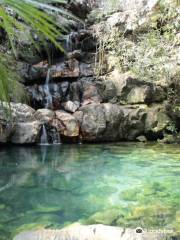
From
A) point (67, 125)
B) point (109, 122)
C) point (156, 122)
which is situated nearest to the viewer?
point (67, 125)

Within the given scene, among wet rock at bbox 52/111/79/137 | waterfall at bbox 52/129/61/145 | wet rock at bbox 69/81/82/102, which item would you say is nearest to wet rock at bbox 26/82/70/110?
wet rock at bbox 69/81/82/102

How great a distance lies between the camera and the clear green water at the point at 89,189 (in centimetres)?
381

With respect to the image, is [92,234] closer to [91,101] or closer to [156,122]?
[156,122]

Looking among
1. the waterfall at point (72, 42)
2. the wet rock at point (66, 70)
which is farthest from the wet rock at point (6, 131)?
the waterfall at point (72, 42)

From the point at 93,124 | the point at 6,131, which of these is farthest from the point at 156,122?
the point at 6,131

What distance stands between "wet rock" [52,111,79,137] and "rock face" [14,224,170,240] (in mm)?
7280

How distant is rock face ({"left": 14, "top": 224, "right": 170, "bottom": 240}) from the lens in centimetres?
305

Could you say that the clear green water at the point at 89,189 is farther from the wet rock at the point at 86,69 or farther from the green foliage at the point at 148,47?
the wet rock at the point at 86,69

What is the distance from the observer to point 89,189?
17.0 ft

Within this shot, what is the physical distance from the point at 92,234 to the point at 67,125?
7.55 m

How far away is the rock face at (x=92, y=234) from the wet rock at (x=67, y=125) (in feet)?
23.9

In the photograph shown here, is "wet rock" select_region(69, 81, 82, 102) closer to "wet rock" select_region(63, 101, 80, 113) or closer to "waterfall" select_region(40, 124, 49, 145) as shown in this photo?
"wet rock" select_region(63, 101, 80, 113)

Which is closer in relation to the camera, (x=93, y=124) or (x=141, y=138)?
(x=93, y=124)

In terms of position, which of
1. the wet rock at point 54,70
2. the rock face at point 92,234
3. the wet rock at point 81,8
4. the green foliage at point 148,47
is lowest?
the rock face at point 92,234
